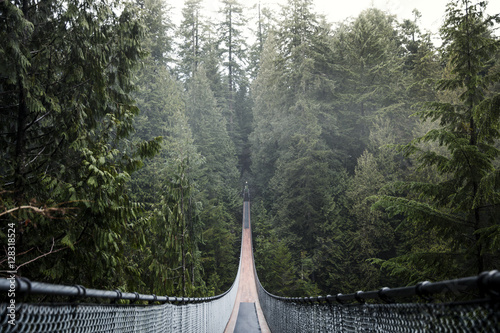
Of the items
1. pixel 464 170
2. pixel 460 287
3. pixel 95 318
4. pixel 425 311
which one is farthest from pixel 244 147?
pixel 460 287

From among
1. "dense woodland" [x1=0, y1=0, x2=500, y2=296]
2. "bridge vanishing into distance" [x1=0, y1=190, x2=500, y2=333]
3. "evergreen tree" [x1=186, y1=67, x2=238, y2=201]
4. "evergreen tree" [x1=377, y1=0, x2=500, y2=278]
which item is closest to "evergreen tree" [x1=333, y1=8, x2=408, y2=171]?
"dense woodland" [x1=0, y1=0, x2=500, y2=296]

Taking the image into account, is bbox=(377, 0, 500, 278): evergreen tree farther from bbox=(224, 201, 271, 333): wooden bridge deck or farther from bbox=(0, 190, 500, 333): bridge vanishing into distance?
bbox=(224, 201, 271, 333): wooden bridge deck

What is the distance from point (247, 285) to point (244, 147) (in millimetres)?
28774

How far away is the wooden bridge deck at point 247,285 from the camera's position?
1127 cm

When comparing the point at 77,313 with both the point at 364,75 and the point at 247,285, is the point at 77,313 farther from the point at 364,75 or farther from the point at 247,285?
the point at 364,75

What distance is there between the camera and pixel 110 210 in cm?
409

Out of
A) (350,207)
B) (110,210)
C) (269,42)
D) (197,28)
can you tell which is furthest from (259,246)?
(197,28)

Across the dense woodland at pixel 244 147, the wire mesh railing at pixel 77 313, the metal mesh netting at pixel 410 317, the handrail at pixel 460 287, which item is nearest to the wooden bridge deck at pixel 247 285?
the dense woodland at pixel 244 147

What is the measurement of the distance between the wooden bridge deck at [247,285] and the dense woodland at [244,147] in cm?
112

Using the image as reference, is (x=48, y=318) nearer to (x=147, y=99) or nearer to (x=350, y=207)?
(x=350, y=207)

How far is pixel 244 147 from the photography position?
4769cm

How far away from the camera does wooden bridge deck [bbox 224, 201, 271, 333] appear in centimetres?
1127

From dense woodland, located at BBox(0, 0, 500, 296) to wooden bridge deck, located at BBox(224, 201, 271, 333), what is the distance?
3.66 feet

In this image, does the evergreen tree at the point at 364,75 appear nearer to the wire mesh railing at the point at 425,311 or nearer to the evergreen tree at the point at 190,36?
the evergreen tree at the point at 190,36
